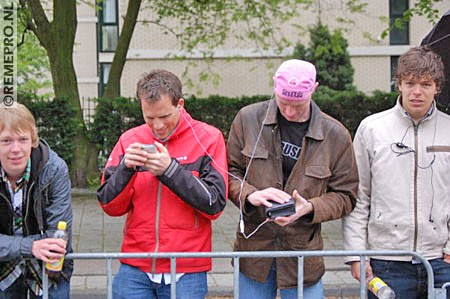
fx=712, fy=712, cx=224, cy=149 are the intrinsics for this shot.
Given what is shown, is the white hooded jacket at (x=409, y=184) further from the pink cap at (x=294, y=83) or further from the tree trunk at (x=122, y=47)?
the tree trunk at (x=122, y=47)

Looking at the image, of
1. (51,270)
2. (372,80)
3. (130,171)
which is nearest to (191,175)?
(130,171)

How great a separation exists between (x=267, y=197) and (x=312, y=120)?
0.48 metres

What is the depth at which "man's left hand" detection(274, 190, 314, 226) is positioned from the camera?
3.34 m

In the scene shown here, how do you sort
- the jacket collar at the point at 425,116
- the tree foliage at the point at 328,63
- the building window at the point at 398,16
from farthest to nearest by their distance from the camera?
the building window at the point at 398,16 < the tree foliage at the point at 328,63 < the jacket collar at the point at 425,116

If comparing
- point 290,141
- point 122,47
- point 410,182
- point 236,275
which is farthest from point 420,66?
point 122,47

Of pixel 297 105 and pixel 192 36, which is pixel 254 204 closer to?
pixel 297 105

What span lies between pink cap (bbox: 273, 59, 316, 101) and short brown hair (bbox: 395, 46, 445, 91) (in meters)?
0.48

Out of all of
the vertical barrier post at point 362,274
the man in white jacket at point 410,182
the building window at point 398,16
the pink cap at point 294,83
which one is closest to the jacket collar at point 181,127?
the pink cap at point 294,83

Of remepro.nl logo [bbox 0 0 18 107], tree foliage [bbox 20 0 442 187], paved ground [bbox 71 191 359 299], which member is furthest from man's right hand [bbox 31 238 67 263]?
tree foliage [bbox 20 0 442 187]

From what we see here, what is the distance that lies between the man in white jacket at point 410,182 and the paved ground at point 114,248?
3.05m

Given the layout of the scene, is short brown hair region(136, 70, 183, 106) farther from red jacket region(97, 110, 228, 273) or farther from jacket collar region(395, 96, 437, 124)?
jacket collar region(395, 96, 437, 124)

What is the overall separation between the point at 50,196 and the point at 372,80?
19977mm

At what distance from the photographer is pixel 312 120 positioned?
11.7 feet

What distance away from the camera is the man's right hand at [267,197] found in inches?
131
